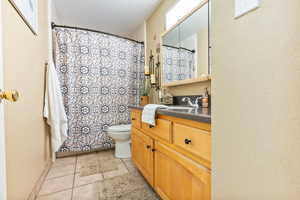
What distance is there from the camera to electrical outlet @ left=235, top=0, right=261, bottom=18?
0.44 m

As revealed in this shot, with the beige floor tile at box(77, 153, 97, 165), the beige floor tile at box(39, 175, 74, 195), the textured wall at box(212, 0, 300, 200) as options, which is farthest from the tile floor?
the textured wall at box(212, 0, 300, 200)

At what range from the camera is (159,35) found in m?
2.31

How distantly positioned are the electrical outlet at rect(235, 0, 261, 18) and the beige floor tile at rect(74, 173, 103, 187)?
178cm

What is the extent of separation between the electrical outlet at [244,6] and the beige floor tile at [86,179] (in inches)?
70.2

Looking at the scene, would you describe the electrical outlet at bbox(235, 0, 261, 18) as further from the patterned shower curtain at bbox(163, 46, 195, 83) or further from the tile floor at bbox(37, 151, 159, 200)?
the tile floor at bbox(37, 151, 159, 200)

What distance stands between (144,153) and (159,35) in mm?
1741

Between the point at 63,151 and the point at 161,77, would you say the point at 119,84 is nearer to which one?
the point at 161,77

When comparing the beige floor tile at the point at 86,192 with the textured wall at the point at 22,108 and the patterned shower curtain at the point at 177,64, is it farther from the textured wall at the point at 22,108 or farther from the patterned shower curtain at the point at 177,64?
the patterned shower curtain at the point at 177,64

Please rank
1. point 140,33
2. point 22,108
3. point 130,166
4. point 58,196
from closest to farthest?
point 22,108 < point 58,196 < point 130,166 < point 140,33

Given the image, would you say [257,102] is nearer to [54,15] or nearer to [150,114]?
[150,114]

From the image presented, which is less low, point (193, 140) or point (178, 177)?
point (193, 140)

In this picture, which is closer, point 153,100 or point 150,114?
point 150,114

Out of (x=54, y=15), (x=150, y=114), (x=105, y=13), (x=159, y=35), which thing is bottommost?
(x=150, y=114)

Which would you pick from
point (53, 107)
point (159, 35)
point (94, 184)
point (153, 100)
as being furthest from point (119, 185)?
point (159, 35)
